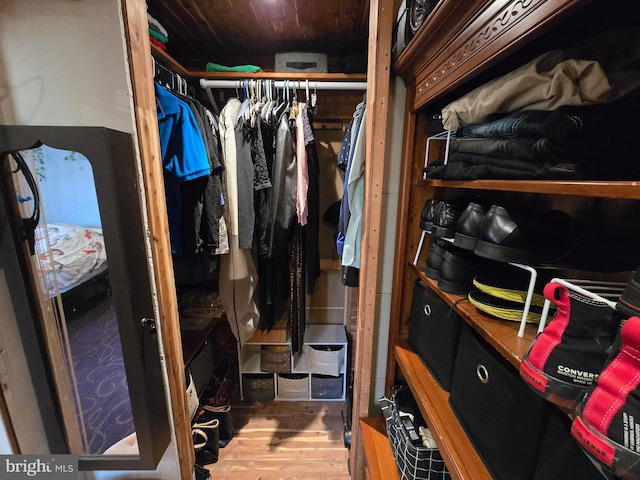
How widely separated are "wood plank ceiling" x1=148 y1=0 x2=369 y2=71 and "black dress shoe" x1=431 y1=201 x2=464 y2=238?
1071 millimetres

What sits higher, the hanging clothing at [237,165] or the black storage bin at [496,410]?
the hanging clothing at [237,165]

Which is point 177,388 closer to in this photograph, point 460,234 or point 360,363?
point 360,363

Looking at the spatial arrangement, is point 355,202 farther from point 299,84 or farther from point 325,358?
point 325,358

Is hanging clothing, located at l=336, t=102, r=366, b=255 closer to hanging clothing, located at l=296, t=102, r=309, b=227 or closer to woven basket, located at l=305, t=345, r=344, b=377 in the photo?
hanging clothing, located at l=296, t=102, r=309, b=227

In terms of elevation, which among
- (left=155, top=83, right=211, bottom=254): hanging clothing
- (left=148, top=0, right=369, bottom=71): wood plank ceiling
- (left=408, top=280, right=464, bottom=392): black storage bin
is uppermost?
(left=148, top=0, right=369, bottom=71): wood plank ceiling

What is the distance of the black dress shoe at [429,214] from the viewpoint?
86 centimetres

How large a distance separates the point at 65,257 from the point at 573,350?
1.34 m

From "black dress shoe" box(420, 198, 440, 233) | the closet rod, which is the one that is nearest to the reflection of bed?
the closet rod

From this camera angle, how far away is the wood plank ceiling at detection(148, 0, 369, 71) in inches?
49.7

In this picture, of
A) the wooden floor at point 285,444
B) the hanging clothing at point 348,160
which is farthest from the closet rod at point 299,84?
the wooden floor at point 285,444

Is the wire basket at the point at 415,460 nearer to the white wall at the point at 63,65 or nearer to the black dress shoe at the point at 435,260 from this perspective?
the black dress shoe at the point at 435,260

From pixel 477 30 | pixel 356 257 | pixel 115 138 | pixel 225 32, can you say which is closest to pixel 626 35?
pixel 477 30

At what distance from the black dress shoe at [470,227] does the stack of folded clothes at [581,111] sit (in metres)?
0.14

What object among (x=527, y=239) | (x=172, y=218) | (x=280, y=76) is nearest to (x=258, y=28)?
(x=280, y=76)
